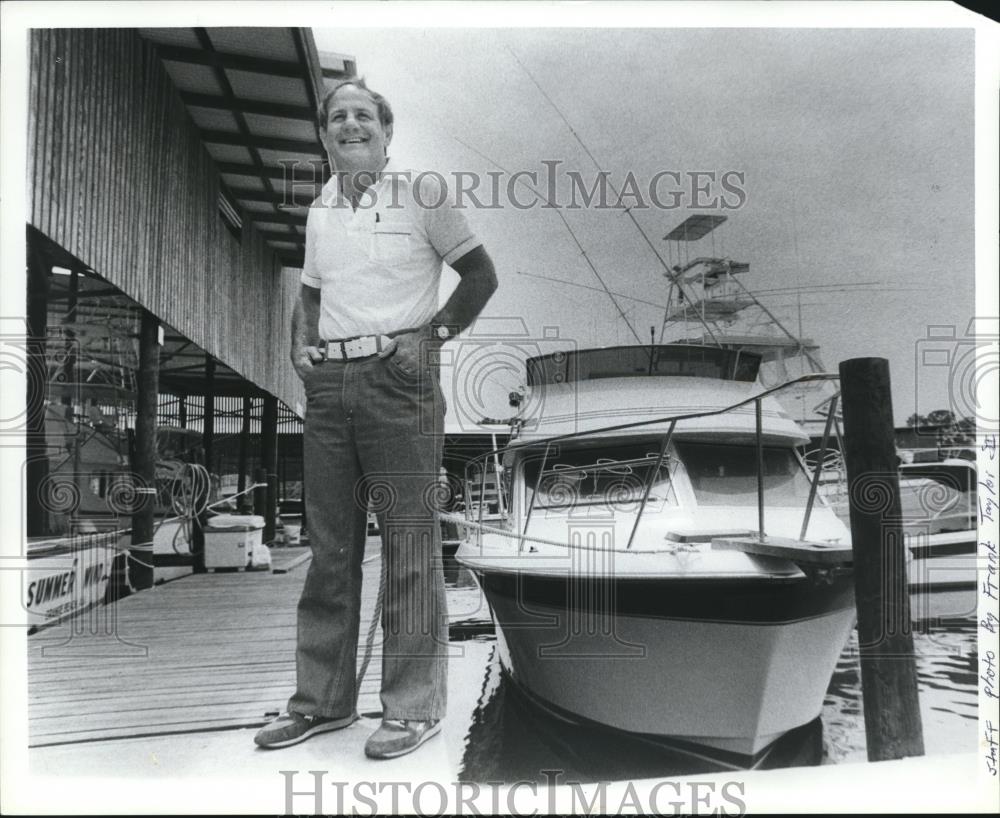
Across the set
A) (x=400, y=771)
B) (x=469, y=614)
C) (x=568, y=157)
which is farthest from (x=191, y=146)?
(x=400, y=771)

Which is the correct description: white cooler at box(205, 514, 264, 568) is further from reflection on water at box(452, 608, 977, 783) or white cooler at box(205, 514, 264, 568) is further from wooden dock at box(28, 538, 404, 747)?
reflection on water at box(452, 608, 977, 783)

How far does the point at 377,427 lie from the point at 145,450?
142 cm

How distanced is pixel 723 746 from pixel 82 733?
74.6 inches

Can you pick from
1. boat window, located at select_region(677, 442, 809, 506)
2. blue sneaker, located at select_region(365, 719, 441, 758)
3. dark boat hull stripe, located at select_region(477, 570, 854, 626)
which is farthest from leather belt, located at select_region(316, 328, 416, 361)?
boat window, located at select_region(677, 442, 809, 506)

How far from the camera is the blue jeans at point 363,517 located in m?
1.81

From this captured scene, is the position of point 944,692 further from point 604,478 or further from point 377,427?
point 377,427

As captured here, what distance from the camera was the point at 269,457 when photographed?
105 inches

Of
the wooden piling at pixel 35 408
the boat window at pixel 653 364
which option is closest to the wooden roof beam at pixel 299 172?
the wooden piling at pixel 35 408

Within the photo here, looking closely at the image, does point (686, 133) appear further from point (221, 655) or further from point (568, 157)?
point (221, 655)

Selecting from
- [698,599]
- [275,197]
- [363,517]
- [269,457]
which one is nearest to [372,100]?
[275,197]

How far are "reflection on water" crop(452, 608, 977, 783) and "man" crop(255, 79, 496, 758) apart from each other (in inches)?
19.3

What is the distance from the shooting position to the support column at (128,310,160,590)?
2629 mm

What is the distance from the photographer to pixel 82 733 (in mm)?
2062

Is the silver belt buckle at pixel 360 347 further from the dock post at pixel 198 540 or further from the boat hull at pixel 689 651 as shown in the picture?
the dock post at pixel 198 540
